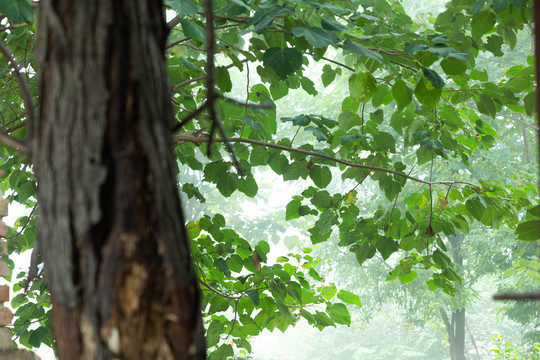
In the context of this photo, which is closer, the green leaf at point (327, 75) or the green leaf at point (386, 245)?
the green leaf at point (386, 245)

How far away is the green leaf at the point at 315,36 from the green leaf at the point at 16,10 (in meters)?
0.89

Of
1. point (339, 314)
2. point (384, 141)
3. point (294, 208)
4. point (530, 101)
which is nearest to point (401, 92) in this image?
point (530, 101)

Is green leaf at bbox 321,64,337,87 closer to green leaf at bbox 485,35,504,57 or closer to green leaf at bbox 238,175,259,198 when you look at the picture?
green leaf at bbox 238,175,259,198

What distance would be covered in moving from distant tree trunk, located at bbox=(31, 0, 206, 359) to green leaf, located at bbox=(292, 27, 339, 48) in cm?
103

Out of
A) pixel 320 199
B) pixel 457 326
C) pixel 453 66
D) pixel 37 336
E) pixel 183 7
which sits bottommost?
pixel 457 326

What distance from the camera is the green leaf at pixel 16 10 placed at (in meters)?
1.68

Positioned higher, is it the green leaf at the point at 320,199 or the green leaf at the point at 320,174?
the green leaf at the point at 320,174

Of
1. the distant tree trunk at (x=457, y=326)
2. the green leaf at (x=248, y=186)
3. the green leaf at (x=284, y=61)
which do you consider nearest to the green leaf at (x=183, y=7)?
the green leaf at (x=284, y=61)

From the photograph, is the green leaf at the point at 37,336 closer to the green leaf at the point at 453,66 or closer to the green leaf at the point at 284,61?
the green leaf at the point at 284,61

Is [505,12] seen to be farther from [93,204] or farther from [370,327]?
[370,327]

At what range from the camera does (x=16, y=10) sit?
171cm

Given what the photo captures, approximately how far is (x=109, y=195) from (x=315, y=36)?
125 centimetres

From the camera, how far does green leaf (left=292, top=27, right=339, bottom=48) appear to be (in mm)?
1802

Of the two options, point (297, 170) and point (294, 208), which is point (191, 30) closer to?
point (297, 170)
